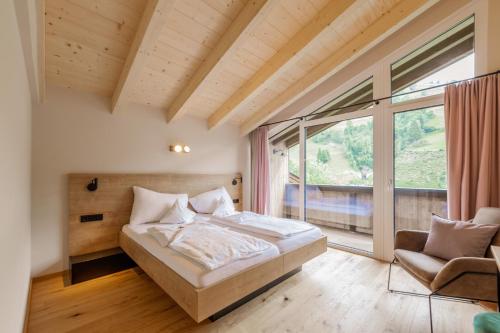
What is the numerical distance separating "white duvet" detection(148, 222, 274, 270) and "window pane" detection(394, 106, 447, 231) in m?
2.08

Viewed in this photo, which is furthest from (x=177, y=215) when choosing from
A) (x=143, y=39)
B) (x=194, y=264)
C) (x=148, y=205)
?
(x=143, y=39)

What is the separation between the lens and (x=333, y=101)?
368cm

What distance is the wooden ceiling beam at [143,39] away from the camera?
5.70 ft

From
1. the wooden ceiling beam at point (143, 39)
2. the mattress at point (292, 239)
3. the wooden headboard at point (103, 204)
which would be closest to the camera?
the wooden ceiling beam at point (143, 39)

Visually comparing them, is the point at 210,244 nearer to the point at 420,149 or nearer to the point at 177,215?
the point at 177,215

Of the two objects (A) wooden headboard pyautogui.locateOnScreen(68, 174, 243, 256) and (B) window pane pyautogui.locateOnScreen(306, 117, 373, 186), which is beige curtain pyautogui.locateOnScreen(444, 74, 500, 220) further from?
(A) wooden headboard pyautogui.locateOnScreen(68, 174, 243, 256)

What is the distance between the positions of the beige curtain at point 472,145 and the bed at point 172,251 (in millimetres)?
1573

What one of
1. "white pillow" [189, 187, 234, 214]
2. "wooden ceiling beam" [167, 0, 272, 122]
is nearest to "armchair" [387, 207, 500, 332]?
"wooden ceiling beam" [167, 0, 272, 122]

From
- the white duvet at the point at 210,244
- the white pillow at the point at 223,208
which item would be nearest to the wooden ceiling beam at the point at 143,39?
the white duvet at the point at 210,244

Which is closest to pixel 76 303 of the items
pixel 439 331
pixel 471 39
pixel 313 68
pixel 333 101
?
pixel 439 331

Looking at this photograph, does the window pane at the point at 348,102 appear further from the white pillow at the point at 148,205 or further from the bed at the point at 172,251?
the white pillow at the point at 148,205

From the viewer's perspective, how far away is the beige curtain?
7.31 ft

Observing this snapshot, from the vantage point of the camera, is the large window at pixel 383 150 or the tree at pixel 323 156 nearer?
the large window at pixel 383 150

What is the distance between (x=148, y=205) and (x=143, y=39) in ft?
6.67
